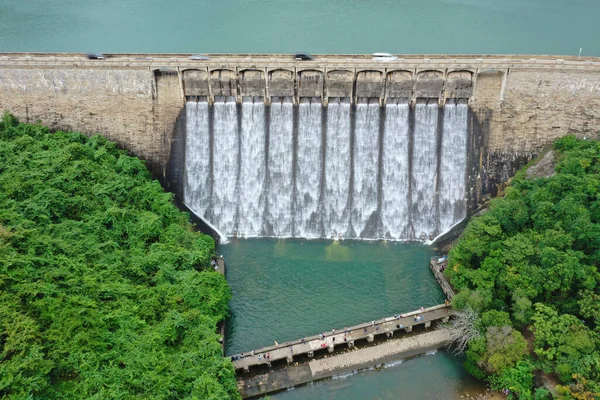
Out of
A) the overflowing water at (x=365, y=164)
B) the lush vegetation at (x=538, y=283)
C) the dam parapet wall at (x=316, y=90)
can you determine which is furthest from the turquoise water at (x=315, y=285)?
the dam parapet wall at (x=316, y=90)

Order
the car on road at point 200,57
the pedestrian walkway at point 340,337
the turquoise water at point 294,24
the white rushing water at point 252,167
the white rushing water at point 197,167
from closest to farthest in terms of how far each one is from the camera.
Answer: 1. the pedestrian walkway at point 340,337
2. the car on road at point 200,57
3. the white rushing water at point 252,167
4. the white rushing water at point 197,167
5. the turquoise water at point 294,24

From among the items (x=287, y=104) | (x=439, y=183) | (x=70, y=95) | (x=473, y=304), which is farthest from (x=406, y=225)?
(x=70, y=95)

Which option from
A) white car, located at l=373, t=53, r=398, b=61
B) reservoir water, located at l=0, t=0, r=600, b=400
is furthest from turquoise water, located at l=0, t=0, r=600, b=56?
white car, located at l=373, t=53, r=398, b=61

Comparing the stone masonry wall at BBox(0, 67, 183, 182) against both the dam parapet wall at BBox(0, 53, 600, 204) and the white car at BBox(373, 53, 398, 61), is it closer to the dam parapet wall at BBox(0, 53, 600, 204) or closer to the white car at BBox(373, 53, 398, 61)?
the dam parapet wall at BBox(0, 53, 600, 204)

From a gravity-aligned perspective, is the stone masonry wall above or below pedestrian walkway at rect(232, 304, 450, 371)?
above

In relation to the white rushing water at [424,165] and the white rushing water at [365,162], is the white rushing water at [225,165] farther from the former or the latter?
the white rushing water at [424,165]

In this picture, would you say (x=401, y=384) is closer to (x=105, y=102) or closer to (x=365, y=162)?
(x=365, y=162)
